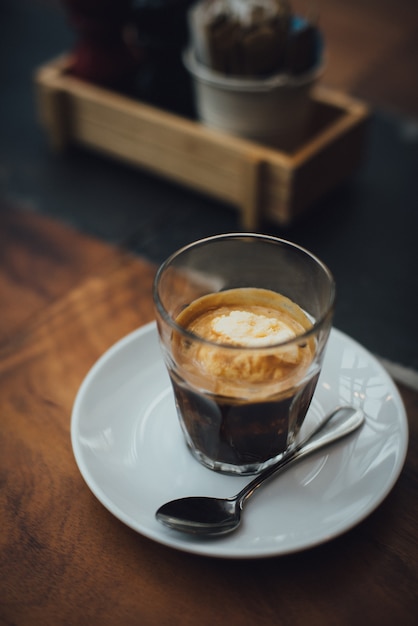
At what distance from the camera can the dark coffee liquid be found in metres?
0.56

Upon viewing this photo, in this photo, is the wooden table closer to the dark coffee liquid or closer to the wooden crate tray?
the dark coffee liquid

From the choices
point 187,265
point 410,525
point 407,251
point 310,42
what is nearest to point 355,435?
point 410,525

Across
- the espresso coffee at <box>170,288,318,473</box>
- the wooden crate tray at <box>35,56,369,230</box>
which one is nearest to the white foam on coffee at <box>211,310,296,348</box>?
the espresso coffee at <box>170,288,318,473</box>

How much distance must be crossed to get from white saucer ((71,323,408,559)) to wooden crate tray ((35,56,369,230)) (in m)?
0.36

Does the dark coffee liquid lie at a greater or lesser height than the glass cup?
lesser

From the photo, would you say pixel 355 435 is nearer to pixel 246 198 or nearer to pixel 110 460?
pixel 110 460

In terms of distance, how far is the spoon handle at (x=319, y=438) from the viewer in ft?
1.85

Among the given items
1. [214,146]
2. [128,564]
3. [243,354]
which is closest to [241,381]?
[243,354]

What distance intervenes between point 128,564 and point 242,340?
198 mm

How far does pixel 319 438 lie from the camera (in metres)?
0.60

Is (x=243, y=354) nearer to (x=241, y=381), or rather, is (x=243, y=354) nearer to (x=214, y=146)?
(x=241, y=381)

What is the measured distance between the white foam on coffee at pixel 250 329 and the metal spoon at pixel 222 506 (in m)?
0.09

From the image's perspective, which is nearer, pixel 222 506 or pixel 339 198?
pixel 222 506

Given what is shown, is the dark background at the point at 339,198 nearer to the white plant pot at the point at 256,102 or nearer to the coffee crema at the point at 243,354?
the white plant pot at the point at 256,102
